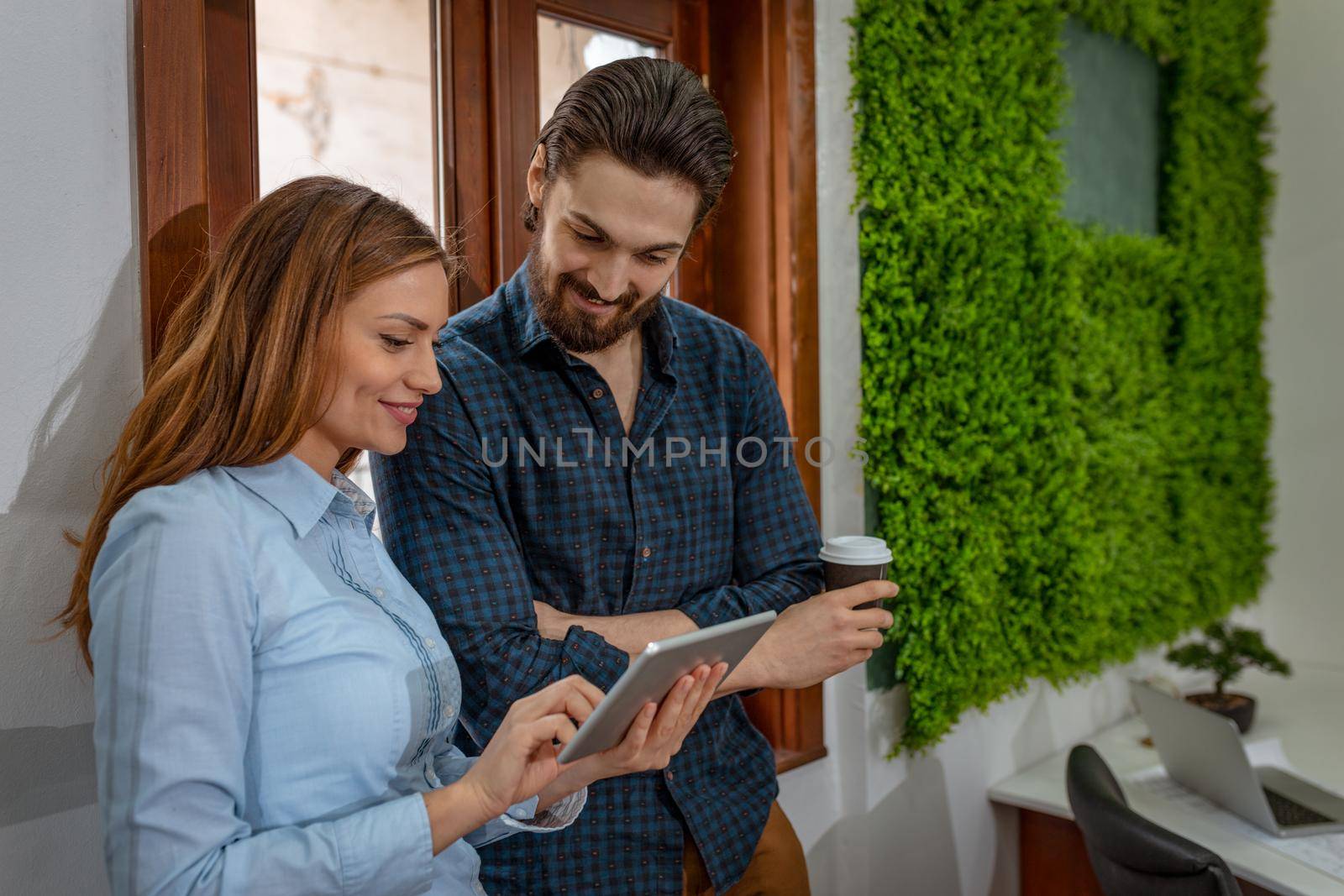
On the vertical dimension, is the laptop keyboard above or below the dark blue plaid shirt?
Answer: below

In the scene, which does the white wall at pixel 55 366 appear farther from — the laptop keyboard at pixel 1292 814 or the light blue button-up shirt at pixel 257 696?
the laptop keyboard at pixel 1292 814

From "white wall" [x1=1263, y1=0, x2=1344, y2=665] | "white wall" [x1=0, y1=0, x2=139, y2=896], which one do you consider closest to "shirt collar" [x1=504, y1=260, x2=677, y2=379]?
"white wall" [x1=0, y1=0, x2=139, y2=896]

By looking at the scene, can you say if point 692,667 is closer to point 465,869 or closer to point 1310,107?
point 465,869

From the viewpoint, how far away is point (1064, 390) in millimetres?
2586

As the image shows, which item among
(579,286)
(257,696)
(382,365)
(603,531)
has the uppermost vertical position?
(579,286)

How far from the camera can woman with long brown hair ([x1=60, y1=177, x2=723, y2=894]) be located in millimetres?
888

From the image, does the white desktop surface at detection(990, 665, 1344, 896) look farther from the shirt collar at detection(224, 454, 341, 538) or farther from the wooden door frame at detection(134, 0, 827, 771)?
the shirt collar at detection(224, 454, 341, 538)

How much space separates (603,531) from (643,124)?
57cm

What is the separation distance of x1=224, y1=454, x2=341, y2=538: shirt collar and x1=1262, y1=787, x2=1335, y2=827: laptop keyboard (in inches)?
80.0

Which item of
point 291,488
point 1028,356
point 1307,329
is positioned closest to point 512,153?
point 291,488

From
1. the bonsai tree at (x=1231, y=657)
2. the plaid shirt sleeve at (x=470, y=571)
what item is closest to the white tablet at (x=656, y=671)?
the plaid shirt sleeve at (x=470, y=571)

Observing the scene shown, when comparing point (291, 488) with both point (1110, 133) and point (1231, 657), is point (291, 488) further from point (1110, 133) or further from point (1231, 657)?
point (1110, 133)

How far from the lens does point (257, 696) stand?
97cm

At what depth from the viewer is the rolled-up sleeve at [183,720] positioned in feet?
2.87
